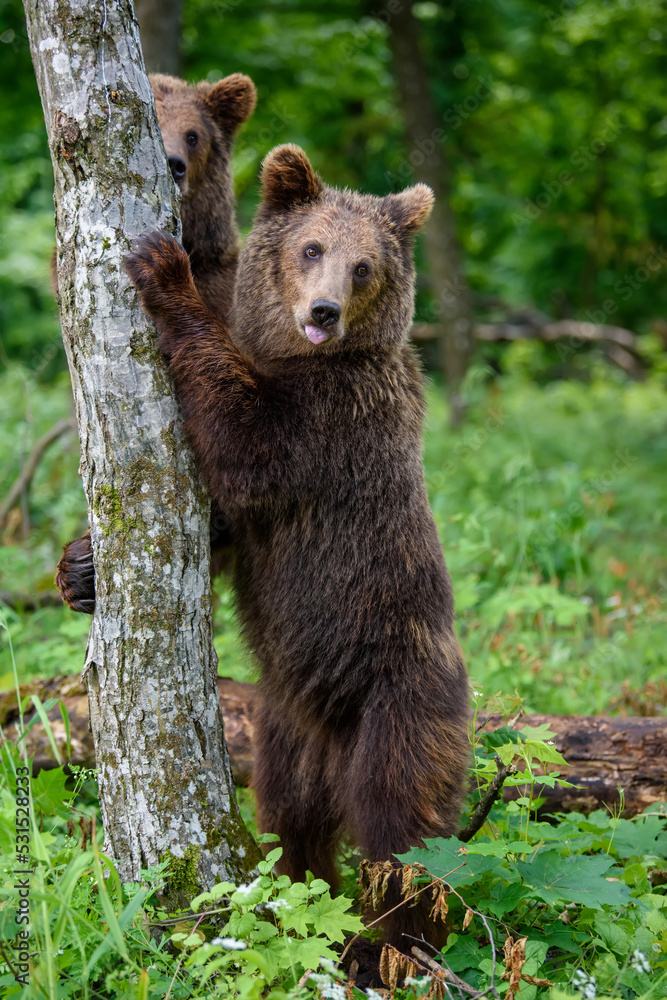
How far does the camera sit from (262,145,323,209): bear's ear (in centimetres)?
371

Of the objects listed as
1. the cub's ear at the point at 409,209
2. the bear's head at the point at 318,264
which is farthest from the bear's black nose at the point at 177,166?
the cub's ear at the point at 409,209

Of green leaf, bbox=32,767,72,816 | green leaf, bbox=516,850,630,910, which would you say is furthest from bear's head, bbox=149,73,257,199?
green leaf, bbox=516,850,630,910

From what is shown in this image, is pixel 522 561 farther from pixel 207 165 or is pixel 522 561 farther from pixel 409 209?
pixel 207 165

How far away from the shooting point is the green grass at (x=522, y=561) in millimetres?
4938

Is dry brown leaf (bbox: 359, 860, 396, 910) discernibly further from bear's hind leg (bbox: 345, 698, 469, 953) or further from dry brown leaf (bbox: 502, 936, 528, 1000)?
dry brown leaf (bbox: 502, 936, 528, 1000)

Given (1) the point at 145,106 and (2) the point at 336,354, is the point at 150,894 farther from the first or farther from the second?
(1) the point at 145,106

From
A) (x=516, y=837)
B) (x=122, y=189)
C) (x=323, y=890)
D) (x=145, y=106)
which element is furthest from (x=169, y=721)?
(x=145, y=106)

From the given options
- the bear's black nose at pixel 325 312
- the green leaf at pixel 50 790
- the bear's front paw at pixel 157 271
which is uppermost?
the bear's front paw at pixel 157 271

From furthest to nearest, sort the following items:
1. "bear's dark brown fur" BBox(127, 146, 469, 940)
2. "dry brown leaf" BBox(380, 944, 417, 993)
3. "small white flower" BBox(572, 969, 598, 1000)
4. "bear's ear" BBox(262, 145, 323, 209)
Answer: "bear's ear" BBox(262, 145, 323, 209) < "bear's dark brown fur" BBox(127, 146, 469, 940) < "dry brown leaf" BBox(380, 944, 417, 993) < "small white flower" BBox(572, 969, 598, 1000)

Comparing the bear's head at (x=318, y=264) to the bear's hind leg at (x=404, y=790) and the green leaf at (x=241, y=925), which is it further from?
the green leaf at (x=241, y=925)

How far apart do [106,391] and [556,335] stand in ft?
45.9

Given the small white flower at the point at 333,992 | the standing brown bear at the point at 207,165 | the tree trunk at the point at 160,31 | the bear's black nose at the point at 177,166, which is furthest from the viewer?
the tree trunk at the point at 160,31

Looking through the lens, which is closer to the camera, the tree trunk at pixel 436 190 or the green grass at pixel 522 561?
the green grass at pixel 522 561

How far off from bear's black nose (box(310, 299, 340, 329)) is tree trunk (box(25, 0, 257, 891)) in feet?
2.30
